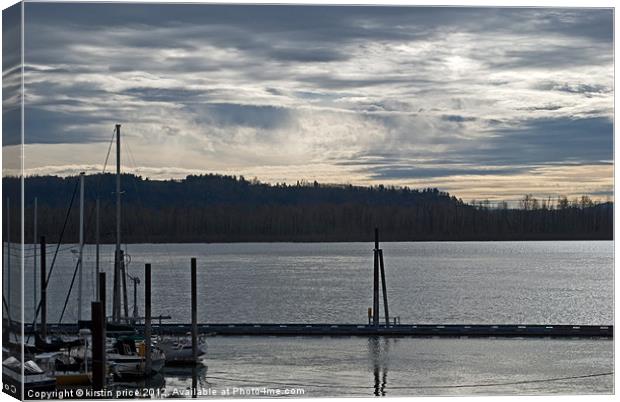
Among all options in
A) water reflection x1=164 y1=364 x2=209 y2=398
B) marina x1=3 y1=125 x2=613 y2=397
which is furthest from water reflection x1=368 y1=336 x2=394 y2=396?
water reflection x1=164 y1=364 x2=209 y2=398

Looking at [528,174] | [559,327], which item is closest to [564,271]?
[559,327]

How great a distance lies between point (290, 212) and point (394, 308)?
945 inches

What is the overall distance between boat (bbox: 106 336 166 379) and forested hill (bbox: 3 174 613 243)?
169cm

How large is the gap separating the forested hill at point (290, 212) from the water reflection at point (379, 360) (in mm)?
2095

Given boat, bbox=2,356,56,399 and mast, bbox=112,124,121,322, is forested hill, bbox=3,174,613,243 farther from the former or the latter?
boat, bbox=2,356,56,399

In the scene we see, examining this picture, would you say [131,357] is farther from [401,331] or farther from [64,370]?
[401,331]

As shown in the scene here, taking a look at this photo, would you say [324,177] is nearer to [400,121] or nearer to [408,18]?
[400,121]

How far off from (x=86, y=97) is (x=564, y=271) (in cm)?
5104

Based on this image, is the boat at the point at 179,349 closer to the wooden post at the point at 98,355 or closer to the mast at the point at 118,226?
the mast at the point at 118,226

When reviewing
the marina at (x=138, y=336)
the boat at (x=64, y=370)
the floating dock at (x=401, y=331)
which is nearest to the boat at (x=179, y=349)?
the marina at (x=138, y=336)

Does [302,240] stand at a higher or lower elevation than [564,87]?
lower

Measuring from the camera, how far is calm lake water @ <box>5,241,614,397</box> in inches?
700

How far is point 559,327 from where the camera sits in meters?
25.1

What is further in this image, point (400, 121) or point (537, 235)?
point (537, 235)
